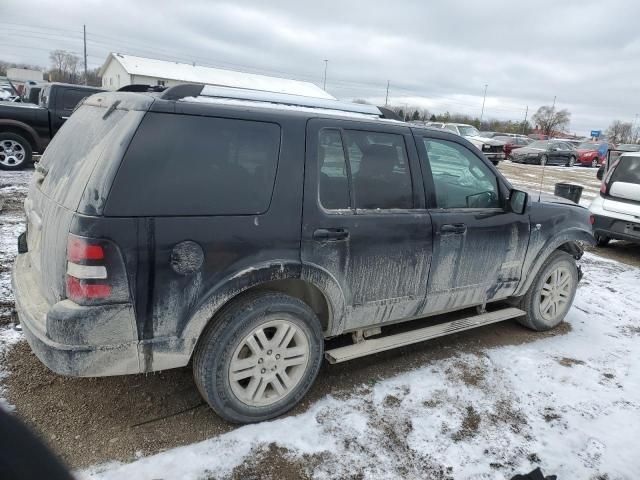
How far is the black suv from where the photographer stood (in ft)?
7.64

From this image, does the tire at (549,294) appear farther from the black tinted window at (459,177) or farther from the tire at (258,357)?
the tire at (258,357)

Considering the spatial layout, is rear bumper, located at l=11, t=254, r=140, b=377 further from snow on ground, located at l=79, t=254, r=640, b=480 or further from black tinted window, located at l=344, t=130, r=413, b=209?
black tinted window, located at l=344, t=130, r=413, b=209

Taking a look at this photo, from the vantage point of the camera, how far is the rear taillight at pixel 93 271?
2.23m

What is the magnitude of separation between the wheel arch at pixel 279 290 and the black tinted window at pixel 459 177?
A: 114 cm

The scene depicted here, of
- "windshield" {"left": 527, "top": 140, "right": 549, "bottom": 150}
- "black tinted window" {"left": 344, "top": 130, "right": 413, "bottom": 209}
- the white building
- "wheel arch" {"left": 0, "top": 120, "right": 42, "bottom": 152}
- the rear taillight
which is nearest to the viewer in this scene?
the rear taillight

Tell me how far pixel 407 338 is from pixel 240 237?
5.41ft

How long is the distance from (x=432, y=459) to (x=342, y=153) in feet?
6.33

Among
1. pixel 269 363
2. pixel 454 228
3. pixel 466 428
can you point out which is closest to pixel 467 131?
pixel 454 228

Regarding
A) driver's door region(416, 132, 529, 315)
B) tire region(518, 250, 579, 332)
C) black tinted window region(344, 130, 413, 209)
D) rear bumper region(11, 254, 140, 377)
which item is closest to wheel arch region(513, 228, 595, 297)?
tire region(518, 250, 579, 332)

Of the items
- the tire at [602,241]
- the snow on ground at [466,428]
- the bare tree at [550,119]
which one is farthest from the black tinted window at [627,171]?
the bare tree at [550,119]

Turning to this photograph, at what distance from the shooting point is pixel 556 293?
4625 mm

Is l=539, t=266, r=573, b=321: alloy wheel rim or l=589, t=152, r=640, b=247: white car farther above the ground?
l=589, t=152, r=640, b=247: white car

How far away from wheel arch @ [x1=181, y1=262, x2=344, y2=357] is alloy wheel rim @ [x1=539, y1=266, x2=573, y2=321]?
2446mm

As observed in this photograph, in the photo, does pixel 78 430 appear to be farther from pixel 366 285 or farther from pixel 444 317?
pixel 444 317
